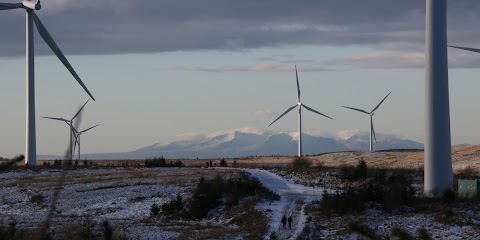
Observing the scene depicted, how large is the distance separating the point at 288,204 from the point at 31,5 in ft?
129

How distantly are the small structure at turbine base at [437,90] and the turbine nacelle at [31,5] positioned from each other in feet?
140

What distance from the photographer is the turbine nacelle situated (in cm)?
7556

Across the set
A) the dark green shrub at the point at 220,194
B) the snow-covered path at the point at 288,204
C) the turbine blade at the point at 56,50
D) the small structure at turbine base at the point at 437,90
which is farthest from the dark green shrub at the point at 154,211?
the turbine blade at the point at 56,50

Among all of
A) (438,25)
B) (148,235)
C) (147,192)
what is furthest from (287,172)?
(148,235)

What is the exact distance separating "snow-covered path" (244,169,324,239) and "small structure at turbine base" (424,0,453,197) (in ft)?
24.6

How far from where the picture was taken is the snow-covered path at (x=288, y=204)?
37.9m

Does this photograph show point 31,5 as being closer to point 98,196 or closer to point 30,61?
point 30,61

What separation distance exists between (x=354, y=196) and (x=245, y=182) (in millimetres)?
14952

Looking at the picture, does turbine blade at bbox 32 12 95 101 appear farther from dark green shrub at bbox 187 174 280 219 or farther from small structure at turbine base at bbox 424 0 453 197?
small structure at turbine base at bbox 424 0 453 197

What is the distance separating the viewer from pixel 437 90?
42.6 meters

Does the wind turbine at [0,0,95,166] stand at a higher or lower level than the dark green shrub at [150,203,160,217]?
higher

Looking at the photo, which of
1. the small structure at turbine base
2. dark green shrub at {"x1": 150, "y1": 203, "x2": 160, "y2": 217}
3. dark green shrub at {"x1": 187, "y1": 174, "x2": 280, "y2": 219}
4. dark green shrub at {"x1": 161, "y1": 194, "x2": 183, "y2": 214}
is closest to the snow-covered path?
dark green shrub at {"x1": 187, "y1": 174, "x2": 280, "y2": 219}

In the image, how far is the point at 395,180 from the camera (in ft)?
184

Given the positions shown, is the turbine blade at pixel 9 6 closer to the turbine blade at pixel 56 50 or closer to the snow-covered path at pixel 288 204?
the turbine blade at pixel 56 50
